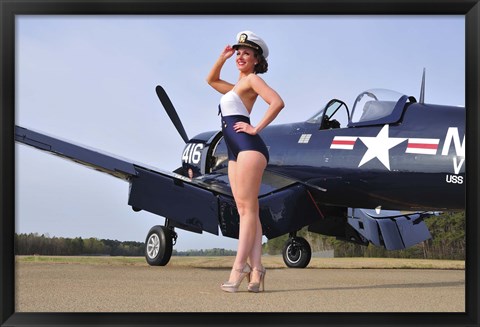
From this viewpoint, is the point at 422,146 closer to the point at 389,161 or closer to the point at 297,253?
the point at 389,161

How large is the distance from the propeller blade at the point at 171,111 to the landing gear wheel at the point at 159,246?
324 cm

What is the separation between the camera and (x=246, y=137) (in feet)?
20.3

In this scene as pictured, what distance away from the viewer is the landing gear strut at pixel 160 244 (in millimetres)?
12133

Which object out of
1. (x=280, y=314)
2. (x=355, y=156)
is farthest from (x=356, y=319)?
(x=355, y=156)

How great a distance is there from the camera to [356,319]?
4.82 meters

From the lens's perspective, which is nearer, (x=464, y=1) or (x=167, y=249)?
(x=464, y=1)

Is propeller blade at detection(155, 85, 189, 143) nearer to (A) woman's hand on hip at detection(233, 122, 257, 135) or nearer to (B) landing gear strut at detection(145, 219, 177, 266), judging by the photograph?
(B) landing gear strut at detection(145, 219, 177, 266)

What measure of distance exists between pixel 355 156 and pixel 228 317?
5.38 m

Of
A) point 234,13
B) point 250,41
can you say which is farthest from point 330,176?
point 234,13

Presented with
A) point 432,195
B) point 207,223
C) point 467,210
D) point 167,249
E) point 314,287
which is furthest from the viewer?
point 167,249

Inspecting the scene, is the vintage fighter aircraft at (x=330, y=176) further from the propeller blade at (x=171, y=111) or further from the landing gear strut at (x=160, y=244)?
the propeller blade at (x=171, y=111)

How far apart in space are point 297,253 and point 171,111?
4.42m

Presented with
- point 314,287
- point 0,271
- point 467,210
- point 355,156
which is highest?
point 355,156

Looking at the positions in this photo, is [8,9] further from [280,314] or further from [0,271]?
[280,314]
